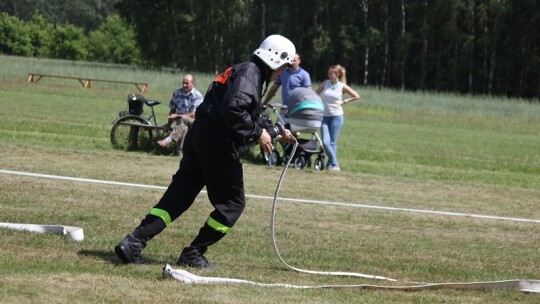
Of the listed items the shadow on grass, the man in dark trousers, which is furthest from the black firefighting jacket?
the shadow on grass

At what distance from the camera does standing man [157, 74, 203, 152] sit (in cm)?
1584

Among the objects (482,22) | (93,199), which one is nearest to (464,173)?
(93,199)

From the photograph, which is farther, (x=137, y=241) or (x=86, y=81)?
(x=86, y=81)

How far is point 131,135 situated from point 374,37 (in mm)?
55405

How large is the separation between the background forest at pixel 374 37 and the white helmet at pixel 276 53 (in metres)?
58.1

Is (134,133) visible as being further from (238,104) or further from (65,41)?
(65,41)

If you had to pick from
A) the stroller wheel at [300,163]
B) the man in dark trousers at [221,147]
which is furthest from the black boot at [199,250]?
the stroller wheel at [300,163]

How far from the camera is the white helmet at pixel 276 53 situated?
6641mm

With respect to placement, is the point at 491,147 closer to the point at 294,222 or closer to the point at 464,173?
the point at 464,173

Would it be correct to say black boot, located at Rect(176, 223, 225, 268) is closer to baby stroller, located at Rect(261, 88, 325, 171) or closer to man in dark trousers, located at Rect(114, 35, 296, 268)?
man in dark trousers, located at Rect(114, 35, 296, 268)

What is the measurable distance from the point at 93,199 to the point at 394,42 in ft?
206

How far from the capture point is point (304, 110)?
15.3 metres

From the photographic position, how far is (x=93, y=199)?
1012 cm

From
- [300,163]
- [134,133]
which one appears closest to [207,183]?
[300,163]
